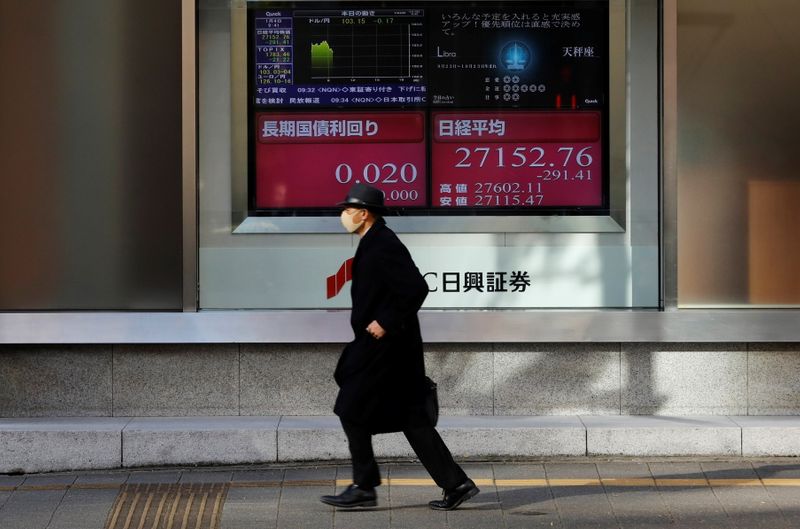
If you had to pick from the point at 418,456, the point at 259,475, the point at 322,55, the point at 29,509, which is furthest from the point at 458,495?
the point at 322,55

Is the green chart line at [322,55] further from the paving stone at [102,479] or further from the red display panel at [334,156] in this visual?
the paving stone at [102,479]

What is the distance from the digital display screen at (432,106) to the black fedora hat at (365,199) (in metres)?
1.97

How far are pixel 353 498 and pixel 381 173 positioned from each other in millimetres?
2831

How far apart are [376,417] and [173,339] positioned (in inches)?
90.3

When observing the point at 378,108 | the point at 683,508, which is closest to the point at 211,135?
the point at 378,108

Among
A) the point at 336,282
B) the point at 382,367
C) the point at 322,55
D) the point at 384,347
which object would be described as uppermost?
the point at 322,55

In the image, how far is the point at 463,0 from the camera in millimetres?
8711

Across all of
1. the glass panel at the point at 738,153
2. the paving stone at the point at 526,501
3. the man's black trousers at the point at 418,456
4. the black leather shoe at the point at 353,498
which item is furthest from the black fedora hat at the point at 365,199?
the glass panel at the point at 738,153

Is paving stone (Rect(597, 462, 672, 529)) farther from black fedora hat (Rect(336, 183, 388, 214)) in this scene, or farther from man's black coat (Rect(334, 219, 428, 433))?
black fedora hat (Rect(336, 183, 388, 214))

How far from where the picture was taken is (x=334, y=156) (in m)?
8.77

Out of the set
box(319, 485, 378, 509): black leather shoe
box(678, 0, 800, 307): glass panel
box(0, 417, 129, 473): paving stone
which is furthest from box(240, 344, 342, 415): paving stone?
box(678, 0, 800, 307): glass panel

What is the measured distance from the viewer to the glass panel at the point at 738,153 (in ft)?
28.3

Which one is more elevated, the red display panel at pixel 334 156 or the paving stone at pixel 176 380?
the red display panel at pixel 334 156

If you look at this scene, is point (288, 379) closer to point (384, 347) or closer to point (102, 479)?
point (102, 479)
